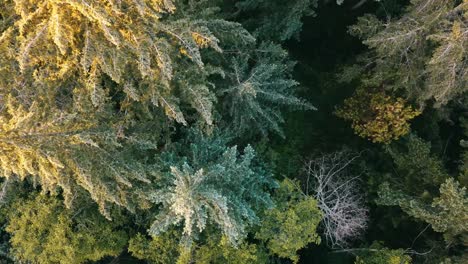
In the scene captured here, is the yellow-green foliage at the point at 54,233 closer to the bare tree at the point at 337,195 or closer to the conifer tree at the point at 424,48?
the bare tree at the point at 337,195

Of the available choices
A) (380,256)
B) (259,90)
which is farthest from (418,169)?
(259,90)

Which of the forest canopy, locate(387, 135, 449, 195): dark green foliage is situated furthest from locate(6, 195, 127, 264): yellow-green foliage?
locate(387, 135, 449, 195): dark green foliage

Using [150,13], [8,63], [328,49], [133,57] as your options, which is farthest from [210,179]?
[328,49]

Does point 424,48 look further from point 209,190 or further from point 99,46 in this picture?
point 99,46

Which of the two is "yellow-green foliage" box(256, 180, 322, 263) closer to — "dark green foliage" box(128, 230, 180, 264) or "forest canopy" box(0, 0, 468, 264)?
"forest canopy" box(0, 0, 468, 264)

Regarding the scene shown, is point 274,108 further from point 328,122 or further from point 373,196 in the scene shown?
point 373,196

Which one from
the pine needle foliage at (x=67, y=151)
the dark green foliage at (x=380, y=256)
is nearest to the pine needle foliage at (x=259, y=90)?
the pine needle foliage at (x=67, y=151)
